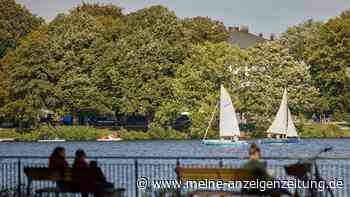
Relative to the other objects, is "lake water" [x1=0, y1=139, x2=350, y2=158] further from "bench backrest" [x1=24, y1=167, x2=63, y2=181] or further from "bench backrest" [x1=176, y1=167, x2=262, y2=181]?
"bench backrest" [x1=176, y1=167, x2=262, y2=181]

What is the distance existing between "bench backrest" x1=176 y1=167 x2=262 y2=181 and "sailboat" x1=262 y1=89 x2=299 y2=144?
261 ft

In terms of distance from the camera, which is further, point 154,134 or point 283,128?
point 154,134

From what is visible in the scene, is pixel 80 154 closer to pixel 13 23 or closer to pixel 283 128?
pixel 283 128

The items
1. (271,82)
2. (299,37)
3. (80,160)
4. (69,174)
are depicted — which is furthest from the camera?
(299,37)

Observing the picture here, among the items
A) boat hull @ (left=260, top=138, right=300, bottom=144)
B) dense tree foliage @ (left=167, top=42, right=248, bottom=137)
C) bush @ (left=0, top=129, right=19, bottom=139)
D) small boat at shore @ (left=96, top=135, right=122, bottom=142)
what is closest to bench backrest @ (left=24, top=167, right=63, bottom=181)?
boat hull @ (left=260, top=138, right=300, bottom=144)

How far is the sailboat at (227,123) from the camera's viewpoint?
10069 centimetres

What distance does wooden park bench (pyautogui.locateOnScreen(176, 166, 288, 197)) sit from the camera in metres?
23.0

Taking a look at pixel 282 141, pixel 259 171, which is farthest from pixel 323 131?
pixel 259 171

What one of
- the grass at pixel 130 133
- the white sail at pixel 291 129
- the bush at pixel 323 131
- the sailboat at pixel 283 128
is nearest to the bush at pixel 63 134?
the grass at pixel 130 133

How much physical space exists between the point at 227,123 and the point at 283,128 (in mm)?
6701

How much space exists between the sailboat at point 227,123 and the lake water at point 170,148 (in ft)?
4.06

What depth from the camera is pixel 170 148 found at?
322ft

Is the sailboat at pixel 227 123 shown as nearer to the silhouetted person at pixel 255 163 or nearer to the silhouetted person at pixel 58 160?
the silhouetted person at pixel 58 160

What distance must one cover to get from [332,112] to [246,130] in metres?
9.40
